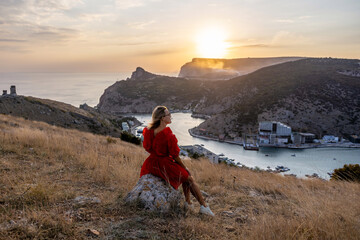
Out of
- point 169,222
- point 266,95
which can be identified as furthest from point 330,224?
point 266,95

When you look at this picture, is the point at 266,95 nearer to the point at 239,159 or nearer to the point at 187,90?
the point at 239,159

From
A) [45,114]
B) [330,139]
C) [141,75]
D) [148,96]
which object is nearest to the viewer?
[45,114]

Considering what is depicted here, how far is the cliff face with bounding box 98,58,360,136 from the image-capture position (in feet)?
249

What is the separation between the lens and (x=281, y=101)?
8269 centimetres

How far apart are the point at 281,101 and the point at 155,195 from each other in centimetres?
8711

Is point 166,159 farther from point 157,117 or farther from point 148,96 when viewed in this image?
point 148,96

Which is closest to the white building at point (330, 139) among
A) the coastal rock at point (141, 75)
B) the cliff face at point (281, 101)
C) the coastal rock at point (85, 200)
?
the cliff face at point (281, 101)

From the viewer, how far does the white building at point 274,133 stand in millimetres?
67287

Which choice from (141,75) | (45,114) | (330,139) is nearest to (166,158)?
(45,114)

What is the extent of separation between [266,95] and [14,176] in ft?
304

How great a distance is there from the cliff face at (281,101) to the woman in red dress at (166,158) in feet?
235

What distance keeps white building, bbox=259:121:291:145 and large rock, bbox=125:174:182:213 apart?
2665 inches

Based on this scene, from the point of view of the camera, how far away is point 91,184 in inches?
174

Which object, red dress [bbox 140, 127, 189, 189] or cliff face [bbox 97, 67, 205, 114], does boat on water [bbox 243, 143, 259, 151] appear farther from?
cliff face [bbox 97, 67, 205, 114]
